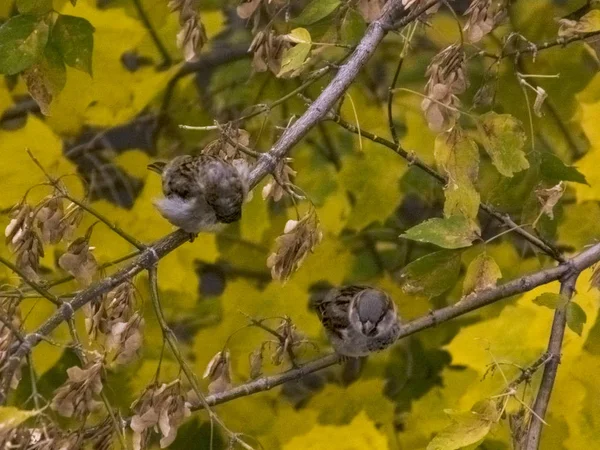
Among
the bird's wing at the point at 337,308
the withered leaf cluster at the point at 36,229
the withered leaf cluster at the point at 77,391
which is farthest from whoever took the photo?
the bird's wing at the point at 337,308

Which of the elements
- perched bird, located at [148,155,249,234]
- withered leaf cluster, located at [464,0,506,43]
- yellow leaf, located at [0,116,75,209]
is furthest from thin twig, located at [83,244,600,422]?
yellow leaf, located at [0,116,75,209]

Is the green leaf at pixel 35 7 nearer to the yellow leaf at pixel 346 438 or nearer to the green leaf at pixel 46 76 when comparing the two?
the green leaf at pixel 46 76

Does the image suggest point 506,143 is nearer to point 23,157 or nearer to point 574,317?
point 574,317

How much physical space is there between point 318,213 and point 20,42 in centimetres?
62

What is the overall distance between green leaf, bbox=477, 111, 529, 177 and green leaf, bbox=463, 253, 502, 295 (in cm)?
17

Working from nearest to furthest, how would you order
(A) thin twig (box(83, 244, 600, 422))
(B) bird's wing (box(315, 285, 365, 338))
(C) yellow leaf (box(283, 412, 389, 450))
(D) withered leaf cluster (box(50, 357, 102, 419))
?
(D) withered leaf cluster (box(50, 357, 102, 419)) → (A) thin twig (box(83, 244, 600, 422)) → (B) bird's wing (box(315, 285, 365, 338)) → (C) yellow leaf (box(283, 412, 389, 450))

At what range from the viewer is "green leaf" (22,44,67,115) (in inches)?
30.4

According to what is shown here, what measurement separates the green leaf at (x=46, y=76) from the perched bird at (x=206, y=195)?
0.70 feet

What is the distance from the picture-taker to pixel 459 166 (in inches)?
26.3

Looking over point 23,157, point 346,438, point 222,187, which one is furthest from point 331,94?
point 346,438

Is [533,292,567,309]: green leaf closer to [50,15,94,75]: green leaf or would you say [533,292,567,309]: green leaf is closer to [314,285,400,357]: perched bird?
[314,285,400,357]: perched bird

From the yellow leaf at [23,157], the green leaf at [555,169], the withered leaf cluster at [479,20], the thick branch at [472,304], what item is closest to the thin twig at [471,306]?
the thick branch at [472,304]

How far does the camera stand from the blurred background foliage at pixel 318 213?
109 centimetres

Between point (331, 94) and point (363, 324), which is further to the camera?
point (363, 324)
